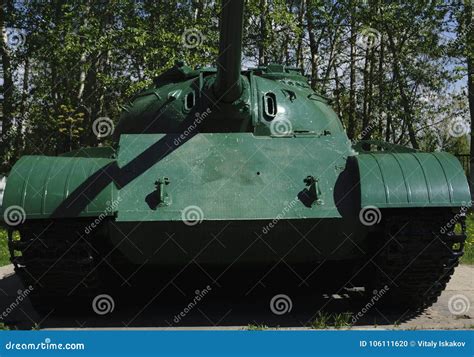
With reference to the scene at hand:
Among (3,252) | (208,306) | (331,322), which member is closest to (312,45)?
(3,252)

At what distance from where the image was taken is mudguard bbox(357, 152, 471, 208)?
593cm

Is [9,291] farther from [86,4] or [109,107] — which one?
[109,107]

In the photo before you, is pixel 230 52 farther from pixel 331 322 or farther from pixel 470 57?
pixel 470 57

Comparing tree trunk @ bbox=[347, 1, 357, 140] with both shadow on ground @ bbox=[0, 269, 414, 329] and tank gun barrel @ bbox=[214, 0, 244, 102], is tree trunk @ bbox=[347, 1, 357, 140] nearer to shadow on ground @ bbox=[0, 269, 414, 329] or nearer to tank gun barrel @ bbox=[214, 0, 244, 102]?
shadow on ground @ bbox=[0, 269, 414, 329]

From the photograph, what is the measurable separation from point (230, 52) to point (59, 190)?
194cm

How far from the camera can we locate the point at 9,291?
28.5 feet

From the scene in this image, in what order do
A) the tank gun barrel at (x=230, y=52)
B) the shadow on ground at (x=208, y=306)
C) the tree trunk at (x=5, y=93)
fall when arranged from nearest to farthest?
the tank gun barrel at (x=230, y=52) < the shadow on ground at (x=208, y=306) < the tree trunk at (x=5, y=93)

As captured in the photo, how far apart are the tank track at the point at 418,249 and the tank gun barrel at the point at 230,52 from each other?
193 cm

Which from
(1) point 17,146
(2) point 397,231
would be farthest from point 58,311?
(1) point 17,146

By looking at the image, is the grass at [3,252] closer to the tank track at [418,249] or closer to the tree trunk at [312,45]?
the tank track at [418,249]

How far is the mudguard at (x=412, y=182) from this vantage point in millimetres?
5934

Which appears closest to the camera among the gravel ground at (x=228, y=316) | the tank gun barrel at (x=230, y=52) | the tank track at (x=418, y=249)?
the tank gun barrel at (x=230, y=52)

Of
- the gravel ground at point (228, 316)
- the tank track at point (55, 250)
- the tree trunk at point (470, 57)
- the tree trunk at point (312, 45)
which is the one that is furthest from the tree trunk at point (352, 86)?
the tank track at point (55, 250)

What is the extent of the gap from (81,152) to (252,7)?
1222 centimetres
